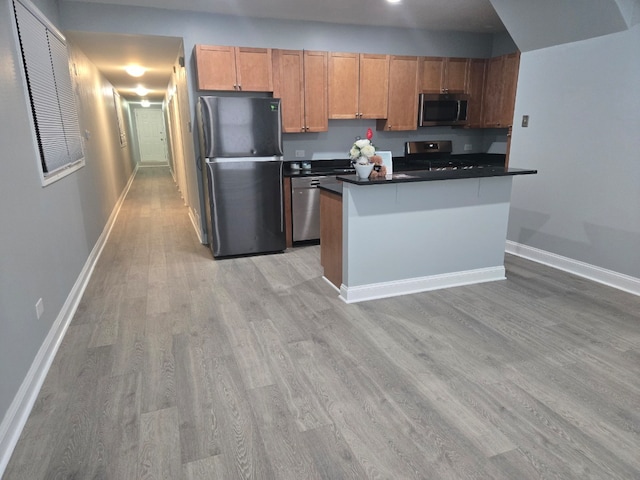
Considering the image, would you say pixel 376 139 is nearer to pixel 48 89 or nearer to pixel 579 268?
pixel 579 268

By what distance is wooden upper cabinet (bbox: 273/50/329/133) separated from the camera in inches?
180

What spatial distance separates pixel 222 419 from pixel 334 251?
71.4 inches

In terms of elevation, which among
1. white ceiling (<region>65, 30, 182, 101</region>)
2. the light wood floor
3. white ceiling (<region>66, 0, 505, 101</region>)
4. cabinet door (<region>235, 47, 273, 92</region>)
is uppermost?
white ceiling (<region>66, 0, 505, 101</region>)

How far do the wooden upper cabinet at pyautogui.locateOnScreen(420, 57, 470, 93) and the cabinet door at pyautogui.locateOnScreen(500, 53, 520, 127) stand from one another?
18.4 inches

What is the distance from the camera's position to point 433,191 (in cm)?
327

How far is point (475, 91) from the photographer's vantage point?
5.43 meters

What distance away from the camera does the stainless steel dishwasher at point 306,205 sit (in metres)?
4.68

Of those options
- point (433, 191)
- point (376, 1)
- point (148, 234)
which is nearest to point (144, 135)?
point (148, 234)

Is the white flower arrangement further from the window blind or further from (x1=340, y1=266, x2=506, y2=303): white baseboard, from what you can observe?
the window blind

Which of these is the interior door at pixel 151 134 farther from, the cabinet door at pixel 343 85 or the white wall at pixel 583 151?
the white wall at pixel 583 151

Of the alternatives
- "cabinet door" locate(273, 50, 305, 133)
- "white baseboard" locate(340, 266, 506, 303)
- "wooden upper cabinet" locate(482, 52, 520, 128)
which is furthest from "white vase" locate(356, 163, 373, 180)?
"wooden upper cabinet" locate(482, 52, 520, 128)

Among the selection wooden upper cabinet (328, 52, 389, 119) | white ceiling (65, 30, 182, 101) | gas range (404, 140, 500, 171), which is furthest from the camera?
gas range (404, 140, 500, 171)

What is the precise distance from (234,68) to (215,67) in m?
0.20

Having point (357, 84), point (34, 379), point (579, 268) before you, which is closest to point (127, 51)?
point (357, 84)
